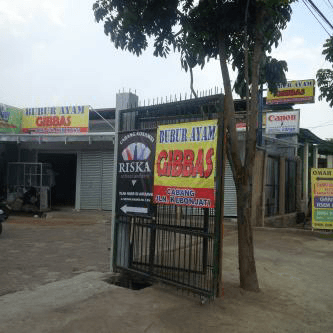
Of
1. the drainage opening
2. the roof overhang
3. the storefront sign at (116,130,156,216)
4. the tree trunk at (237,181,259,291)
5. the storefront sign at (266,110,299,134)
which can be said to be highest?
the storefront sign at (266,110,299,134)

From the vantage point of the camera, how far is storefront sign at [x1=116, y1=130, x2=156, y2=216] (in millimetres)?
6316

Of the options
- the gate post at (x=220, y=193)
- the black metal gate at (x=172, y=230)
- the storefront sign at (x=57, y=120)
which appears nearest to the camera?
the gate post at (x=220, y=193)

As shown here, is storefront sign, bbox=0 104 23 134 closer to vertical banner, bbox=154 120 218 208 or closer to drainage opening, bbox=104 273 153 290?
drainage opening, bbox=104 273 153 290

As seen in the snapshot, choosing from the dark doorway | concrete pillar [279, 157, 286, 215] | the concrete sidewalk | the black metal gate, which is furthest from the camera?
the dark doorway

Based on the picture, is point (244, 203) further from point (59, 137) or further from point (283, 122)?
point (59, 137)

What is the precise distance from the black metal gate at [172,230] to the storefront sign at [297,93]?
39.3 ft

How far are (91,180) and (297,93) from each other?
981cm

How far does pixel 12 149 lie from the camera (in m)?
18.8

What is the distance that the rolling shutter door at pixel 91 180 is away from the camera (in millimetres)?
18047

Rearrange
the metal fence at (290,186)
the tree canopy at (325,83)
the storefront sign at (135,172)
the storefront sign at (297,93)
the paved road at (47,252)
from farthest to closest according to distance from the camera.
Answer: the storefront sign at (297,93) < the metal fence at (290,186) < the tree canopy at (325,83) < the paved road at (47,252) < the storefront sign at (135,172)

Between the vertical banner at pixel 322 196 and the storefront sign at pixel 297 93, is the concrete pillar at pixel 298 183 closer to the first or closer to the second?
the storefront sign at pixel 297 93

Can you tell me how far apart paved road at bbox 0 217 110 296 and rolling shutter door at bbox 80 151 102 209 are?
371cm

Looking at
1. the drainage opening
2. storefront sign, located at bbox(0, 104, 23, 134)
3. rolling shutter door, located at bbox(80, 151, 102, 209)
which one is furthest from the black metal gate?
storefront sign, located at bbox(0, 104, 23, 134)

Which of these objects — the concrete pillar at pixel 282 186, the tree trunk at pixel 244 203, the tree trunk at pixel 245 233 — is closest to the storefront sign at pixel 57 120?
the concrete pillar at pixel 282 186
